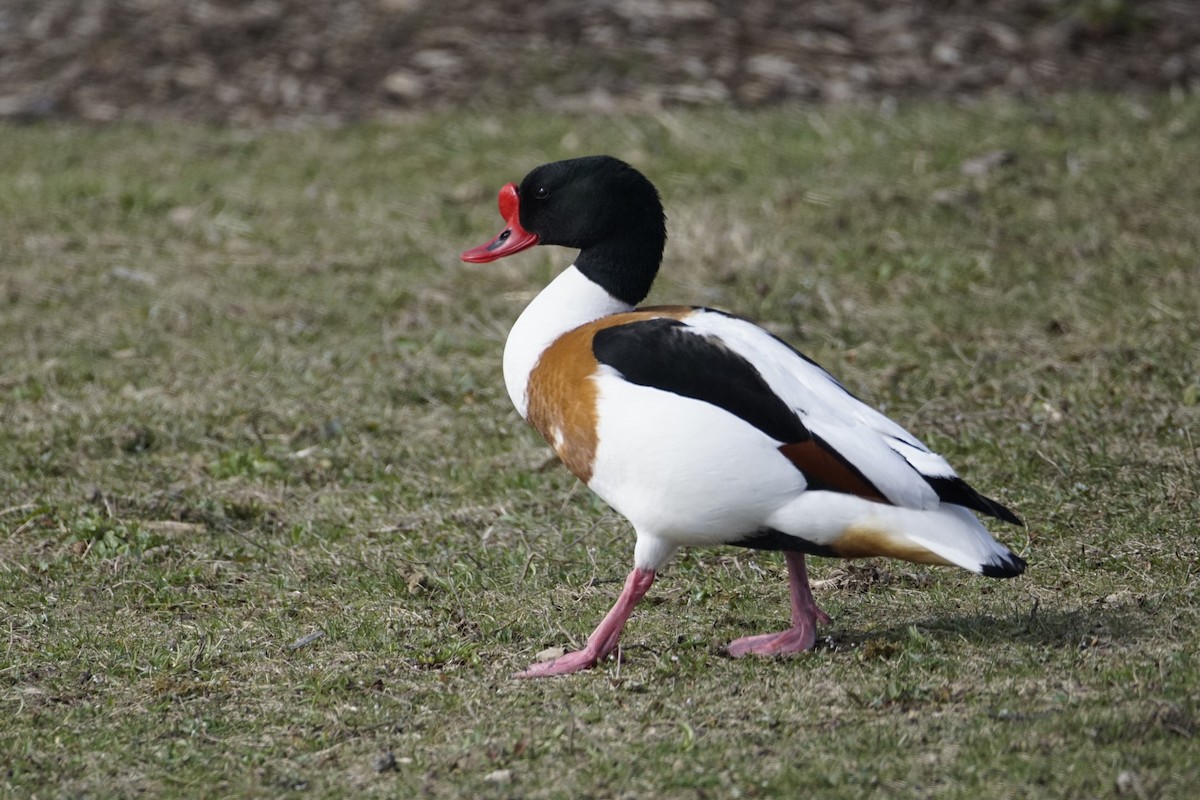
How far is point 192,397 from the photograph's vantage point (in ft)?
19.6

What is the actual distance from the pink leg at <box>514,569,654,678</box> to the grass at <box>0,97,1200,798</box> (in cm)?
4

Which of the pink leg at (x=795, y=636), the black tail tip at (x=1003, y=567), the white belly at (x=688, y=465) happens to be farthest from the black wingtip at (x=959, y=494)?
the pink leg at (x=795, y=636)

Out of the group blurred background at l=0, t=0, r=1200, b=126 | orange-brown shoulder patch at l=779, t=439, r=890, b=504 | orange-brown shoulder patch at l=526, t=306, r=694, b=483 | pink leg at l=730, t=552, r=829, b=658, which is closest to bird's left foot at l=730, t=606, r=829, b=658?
pink leg at l=730, t=552, r=829, b=658

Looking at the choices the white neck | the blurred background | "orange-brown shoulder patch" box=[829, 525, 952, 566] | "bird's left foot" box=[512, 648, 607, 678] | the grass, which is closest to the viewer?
the grass

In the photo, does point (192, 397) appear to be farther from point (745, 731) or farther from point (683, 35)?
point (683, 35)

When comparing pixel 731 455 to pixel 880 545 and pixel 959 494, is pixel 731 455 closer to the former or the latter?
pixel 880 545

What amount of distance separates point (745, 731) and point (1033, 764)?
1.98 feet

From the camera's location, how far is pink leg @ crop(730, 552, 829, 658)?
3.72m

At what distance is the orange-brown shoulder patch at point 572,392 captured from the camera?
3666 mm

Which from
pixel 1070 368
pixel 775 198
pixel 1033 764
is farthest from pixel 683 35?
pixel 1033 764

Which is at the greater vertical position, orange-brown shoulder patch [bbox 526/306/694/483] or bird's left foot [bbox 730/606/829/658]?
orange-brown shoulder patch [bbox 526/306/694/483]

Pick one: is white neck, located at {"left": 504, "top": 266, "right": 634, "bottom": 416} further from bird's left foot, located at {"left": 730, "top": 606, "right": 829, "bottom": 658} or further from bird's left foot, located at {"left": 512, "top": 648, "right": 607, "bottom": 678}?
bird's left foot, located at {"left": 730, "top": 606, "right": 829, "bottom": 658}

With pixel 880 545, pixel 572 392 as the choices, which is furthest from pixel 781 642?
pixel 572 392

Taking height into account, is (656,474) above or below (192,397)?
above
